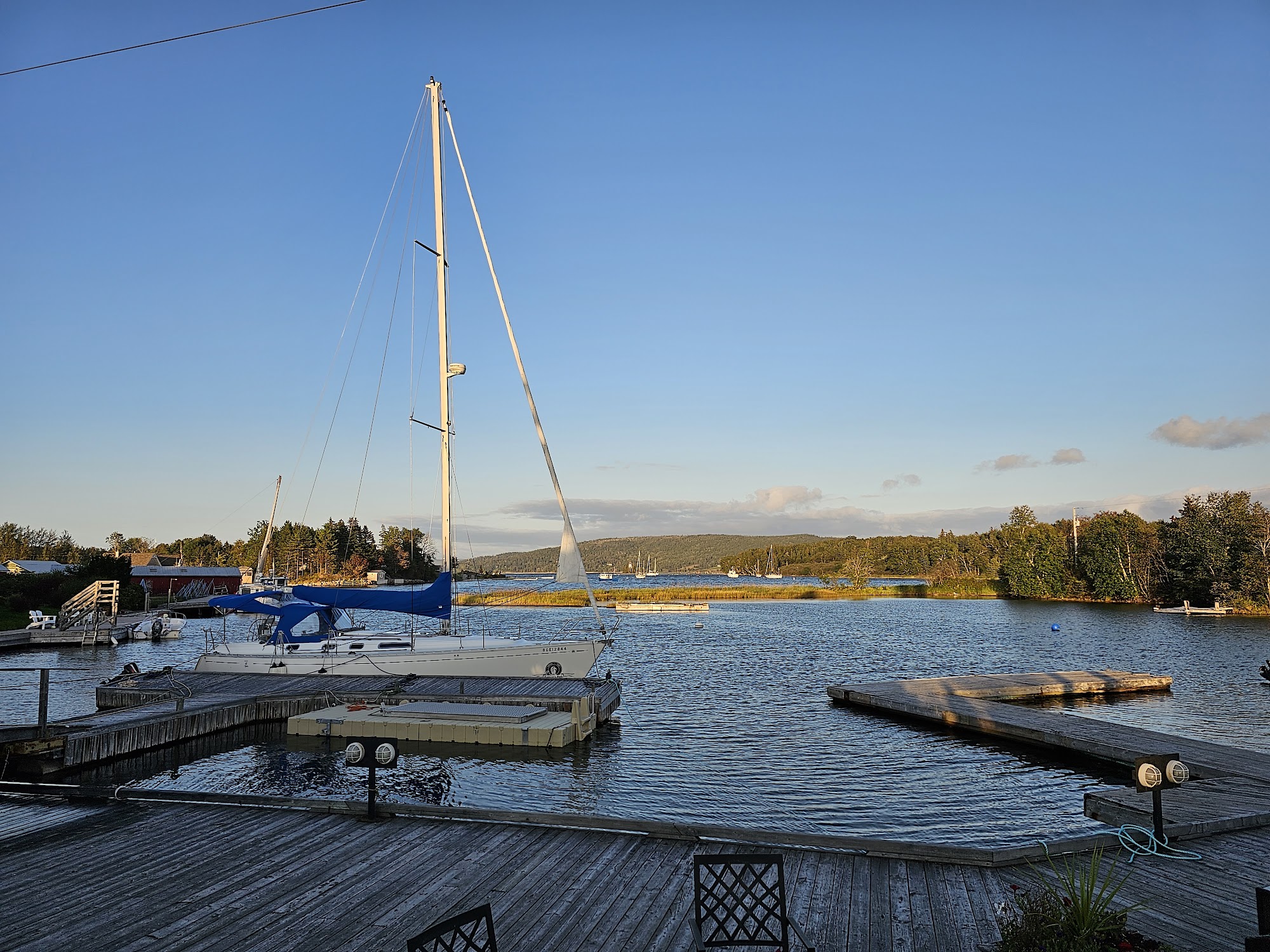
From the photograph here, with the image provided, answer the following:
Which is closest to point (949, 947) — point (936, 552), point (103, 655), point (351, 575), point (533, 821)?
point (533, 821)

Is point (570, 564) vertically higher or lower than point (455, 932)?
higher

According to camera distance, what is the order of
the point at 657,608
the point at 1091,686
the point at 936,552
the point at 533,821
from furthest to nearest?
the point at 936,552
the point at 657,608
the point at 1091,686
the point at 533,821

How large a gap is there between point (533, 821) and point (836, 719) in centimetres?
1552

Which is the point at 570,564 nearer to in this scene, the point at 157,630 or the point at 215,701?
the point at 215,701

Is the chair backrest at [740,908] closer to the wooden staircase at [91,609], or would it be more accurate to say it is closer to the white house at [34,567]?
the wooden staircase at [91,609]

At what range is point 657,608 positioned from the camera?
7456 cm

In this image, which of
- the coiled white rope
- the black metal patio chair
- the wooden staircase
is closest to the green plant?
the black metal patio chair

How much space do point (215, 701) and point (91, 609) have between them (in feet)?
125

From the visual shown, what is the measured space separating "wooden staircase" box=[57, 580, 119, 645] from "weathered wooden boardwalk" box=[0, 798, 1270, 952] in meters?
45.6

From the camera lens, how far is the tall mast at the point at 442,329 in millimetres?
23078

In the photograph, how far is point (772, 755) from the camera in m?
17.3

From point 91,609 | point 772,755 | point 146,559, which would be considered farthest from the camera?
point 146,559

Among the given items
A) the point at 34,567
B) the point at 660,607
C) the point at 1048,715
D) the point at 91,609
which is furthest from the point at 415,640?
the point at 34,567

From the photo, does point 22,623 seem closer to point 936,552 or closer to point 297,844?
point 297,844
